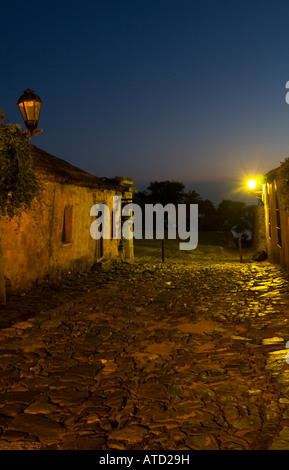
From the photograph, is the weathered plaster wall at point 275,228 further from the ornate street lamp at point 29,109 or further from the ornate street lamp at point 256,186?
the ornate street lamp at point 29,109

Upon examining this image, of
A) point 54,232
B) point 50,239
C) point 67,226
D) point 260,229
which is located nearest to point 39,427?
point 50,239

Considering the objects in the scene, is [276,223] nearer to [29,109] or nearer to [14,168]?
→ [29,109]

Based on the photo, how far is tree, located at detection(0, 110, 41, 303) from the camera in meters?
6.54

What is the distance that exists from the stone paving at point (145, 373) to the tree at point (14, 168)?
209 centimetres

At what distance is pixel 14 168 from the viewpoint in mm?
6707

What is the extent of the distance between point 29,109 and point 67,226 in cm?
A: 457

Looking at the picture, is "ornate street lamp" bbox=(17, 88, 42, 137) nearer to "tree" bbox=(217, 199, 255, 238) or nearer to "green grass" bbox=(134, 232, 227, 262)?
"green grass" bbox=(134, 232, 227, 262)

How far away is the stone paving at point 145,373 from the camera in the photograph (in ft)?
10.3

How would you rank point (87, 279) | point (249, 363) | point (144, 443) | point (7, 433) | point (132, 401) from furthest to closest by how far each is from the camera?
1. point (87, 279)
2. point (249, 363)
3. point (132, 401)
4. point (7, 433)
5. point (144, 443)

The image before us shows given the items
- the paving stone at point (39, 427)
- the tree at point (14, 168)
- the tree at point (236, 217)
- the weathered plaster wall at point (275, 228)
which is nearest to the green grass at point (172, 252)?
the weathered plaster wall at point (275, 228)

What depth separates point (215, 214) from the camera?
39.6 metres
